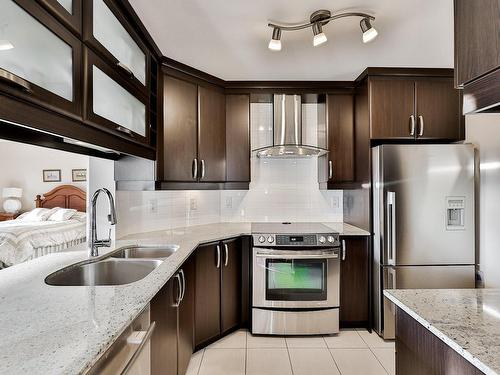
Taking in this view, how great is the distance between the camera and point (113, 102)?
1.55 m

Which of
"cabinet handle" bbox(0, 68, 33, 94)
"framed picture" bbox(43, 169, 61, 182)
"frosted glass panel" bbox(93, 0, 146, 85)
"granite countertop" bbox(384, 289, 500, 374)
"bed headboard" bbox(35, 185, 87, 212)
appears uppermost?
"frosted glass panel" bbox(93, 0, 146, 85)

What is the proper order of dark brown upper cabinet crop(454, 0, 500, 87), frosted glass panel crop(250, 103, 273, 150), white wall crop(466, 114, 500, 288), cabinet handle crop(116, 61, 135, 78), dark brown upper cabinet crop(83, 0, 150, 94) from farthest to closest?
Answer: frosted glass panel crop(250, 103, 273, 150) < white wall crop(466, 114, 500, 288) < cabinet handle crop(116, 61, 135, 78) < dark brown upper cabinet crop(83, 0, 150, 94) < dark brown upper cabinet crop(454, 0, 500, 87)

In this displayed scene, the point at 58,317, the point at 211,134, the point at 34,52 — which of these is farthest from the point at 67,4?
the point at 211,134

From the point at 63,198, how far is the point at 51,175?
0.89ft

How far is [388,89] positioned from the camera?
2.72 m

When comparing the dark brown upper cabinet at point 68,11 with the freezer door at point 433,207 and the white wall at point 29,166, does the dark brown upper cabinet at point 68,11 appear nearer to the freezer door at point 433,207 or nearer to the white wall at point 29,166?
the white wall at point 29,166

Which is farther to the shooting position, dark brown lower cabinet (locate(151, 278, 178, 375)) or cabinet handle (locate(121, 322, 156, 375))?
dark brown lower cabinet (locate(151, 278, 178, 375))

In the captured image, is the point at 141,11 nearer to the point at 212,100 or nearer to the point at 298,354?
the point at 212,100

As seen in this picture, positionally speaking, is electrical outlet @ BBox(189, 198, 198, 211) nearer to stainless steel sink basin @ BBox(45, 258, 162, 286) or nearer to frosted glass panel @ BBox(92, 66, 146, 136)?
frosted glass panel @ BBox(92, 66, 146, 136)

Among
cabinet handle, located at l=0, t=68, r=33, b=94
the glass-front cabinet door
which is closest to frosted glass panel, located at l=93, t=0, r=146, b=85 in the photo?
the glass-front cabinet door

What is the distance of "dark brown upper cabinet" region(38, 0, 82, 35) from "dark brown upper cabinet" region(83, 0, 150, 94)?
4 centimetres

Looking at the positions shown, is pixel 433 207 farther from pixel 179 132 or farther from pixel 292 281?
pixel 179 132

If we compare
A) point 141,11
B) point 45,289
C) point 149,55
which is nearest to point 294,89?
point 149,55

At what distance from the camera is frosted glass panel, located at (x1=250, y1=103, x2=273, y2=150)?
3254 millimetres
